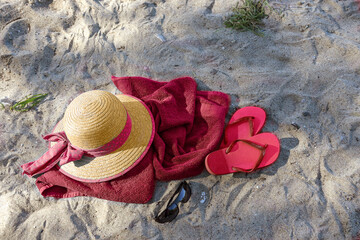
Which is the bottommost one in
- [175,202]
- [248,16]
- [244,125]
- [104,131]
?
[175,202]

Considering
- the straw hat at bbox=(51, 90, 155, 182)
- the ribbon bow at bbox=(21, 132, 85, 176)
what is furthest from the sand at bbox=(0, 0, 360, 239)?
the straw hat at bbox=(51, 90, 155, 182)

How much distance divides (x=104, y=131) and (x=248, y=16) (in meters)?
2.01

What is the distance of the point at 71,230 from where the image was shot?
1.79 meters

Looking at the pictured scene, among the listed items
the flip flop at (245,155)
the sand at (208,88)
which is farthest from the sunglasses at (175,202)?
the flip flop at (245,155)

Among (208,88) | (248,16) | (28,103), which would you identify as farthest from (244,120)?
(28,103)

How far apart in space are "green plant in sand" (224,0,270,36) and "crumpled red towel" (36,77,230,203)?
2.96ft

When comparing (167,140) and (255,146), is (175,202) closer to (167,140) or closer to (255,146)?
(167,140)

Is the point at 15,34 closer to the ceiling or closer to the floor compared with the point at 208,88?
closer to the ceiling

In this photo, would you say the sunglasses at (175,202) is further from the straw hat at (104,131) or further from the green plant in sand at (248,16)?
the green plant in sand at (248,16)

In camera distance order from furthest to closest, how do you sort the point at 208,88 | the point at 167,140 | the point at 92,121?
the point at 208,88, the point at 167,140, the point at 92,121

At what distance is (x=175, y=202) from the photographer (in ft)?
5.98

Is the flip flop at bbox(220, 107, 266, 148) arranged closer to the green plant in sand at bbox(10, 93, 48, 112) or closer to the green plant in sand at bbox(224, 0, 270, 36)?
the green plant in sand at bbox(224, 0, 270, 36)

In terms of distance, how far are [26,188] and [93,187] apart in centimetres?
58

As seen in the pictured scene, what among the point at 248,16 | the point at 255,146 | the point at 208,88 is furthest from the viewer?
the point at 248,16
